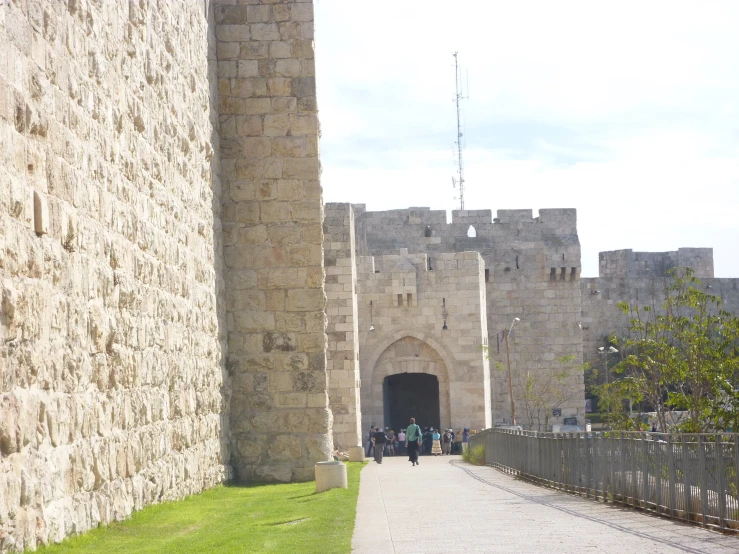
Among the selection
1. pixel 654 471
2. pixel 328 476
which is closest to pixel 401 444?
pixel 328 476

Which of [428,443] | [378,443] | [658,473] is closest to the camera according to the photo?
[658,473]

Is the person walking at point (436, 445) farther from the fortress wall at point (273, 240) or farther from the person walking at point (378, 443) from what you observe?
the fortress wall at point (273, 240)

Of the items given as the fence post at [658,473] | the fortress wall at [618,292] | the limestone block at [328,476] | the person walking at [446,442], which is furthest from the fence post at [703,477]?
the fortress wall at [618,292]

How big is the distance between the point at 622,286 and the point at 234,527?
3344cm

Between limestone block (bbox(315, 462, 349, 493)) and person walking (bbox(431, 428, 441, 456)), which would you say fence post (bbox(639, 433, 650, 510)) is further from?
person walking (bbox(431, 428, 441, 456))

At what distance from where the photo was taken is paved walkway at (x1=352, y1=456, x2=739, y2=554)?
6234 millimetres

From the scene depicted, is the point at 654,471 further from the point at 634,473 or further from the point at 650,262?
the point at 650,262

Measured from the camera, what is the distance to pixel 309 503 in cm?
927

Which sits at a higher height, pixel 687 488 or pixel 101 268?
pixel 101 268

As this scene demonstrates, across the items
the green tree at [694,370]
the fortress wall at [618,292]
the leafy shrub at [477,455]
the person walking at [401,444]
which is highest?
the fortress wall at [618,292]

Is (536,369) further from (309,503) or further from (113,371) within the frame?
(113,371)

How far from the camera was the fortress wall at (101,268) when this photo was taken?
5.71 metres

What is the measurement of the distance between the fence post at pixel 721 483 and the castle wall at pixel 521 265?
25.2 meters

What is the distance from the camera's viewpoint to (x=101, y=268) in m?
7.25
